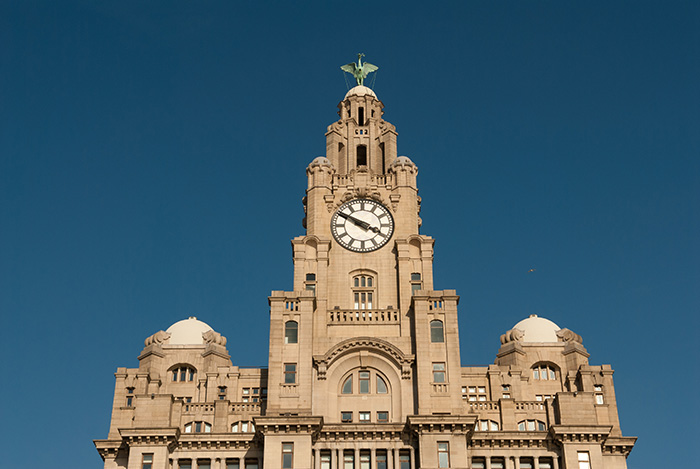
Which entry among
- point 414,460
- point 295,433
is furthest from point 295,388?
point 414,460

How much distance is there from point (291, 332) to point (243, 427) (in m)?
8.48

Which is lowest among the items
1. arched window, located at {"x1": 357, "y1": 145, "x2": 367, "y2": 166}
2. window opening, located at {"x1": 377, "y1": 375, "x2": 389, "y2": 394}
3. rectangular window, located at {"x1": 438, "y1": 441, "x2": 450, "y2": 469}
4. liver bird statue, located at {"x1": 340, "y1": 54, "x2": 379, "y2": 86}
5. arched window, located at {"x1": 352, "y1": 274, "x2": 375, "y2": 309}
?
rectangular window, located at {"x1": 438, "y1": 441, "x2": 450, "y2": 469}

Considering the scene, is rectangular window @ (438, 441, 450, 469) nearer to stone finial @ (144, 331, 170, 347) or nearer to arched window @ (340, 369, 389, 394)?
arched window @ (340, 369, 389, 394)

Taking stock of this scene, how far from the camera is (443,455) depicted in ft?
→ 261

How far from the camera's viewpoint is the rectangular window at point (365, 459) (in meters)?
80.8

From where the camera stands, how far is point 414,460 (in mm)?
80375

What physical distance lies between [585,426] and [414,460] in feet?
44.0

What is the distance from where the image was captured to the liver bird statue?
112 meters

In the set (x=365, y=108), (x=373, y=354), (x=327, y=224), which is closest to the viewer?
(x=373, y=354)

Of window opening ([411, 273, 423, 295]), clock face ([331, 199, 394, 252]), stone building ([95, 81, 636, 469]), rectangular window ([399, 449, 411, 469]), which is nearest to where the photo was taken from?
rectangular window ([399, 449, 411, 469])

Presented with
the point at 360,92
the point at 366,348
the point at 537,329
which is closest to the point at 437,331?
the point at 366,348

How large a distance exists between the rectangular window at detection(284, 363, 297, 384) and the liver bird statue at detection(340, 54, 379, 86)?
127 ft

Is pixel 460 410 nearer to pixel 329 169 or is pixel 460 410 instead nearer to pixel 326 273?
pixel 326 273

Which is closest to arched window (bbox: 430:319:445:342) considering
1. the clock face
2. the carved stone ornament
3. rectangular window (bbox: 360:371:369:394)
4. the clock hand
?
the carved stone ornament
